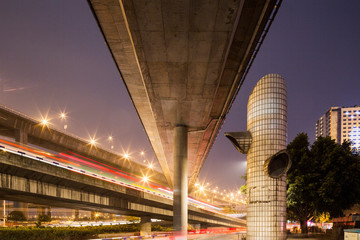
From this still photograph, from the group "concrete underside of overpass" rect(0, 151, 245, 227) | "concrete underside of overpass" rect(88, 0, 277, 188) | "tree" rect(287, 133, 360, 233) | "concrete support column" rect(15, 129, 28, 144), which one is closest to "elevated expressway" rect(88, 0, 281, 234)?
"concrete underside of overpass" rect(88, 0, 277, 188)

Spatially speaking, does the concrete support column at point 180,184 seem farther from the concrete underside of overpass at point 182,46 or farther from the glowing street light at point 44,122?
the glowing street light at point 44,122

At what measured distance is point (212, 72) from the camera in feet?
64.0

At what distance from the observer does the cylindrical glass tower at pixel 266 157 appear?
26906mm

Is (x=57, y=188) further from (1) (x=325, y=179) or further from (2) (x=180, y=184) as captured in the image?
(1) (x=325, y=179)

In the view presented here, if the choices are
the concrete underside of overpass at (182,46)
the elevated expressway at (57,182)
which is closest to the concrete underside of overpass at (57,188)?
the elevated expressway at (57,182)

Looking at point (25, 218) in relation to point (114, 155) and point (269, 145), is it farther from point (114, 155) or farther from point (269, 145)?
point (269, 145)

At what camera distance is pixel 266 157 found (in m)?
27.8

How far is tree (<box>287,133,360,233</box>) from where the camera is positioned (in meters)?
33.4

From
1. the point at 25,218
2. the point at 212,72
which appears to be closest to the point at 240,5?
the point at 212,72

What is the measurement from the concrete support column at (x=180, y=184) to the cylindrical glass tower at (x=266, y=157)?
5416 mm

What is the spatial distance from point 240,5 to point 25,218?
56986 mm

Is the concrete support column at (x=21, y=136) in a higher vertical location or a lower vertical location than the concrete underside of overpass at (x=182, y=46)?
lower

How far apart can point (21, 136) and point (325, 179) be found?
1832 inches

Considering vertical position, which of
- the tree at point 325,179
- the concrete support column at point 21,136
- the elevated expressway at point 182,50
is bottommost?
the tree at point 325,179
